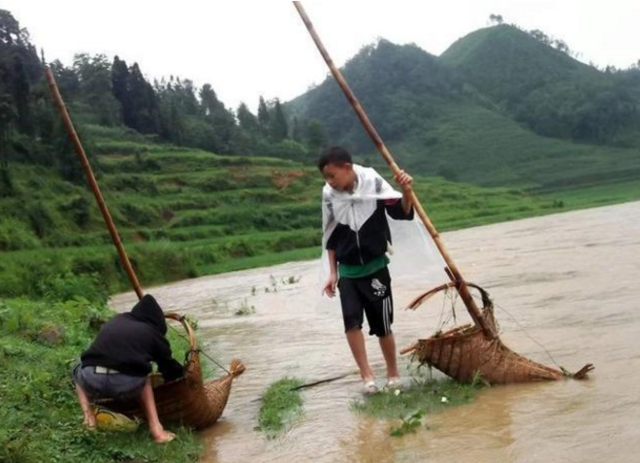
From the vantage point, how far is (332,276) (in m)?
5.28

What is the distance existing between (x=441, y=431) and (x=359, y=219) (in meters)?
1.55

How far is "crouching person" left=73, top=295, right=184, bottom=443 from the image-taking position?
4.48m

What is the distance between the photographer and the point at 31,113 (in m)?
41.8

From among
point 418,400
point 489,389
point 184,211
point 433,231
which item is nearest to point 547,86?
point 184,211

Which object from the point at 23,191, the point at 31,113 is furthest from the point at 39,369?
the point at 31,113

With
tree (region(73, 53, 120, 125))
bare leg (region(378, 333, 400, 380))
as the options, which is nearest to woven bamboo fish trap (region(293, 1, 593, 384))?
bare leg (region(378, 333, 400, 380))

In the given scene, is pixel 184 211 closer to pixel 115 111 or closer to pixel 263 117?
pixel 115 111

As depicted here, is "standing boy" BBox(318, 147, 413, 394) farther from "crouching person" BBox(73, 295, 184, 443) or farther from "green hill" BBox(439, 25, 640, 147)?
"green hill" BBox(439, 25, 640, 147)

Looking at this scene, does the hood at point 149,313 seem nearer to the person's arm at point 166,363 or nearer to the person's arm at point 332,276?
the person's arm at point 166,363

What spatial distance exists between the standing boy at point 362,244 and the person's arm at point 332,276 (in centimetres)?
6

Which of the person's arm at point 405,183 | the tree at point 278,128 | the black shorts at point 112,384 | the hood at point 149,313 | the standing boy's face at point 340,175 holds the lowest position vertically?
the black shorts at point 112,384

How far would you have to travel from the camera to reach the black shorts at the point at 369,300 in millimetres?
5137

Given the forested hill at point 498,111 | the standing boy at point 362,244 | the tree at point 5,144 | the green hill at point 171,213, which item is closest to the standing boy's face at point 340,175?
the standing boy at point 362,244

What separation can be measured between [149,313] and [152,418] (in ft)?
1.95
